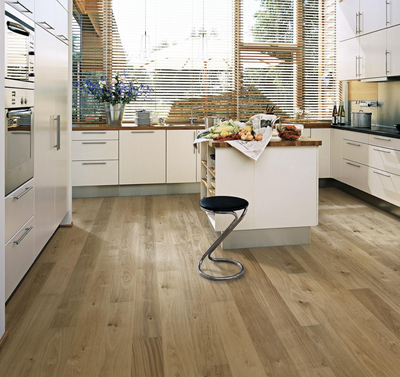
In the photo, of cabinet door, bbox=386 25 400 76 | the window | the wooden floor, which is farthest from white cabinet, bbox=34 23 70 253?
cabinet door, bbox=386 25 400 76

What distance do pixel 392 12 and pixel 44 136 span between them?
3566mm

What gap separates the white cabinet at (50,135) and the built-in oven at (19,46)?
0.52 ft

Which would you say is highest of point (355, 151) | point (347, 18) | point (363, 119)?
point (347, 18)

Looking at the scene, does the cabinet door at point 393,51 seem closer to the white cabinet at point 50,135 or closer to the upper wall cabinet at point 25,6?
the white cabinet at point 50,135

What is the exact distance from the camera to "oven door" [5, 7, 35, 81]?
7.28 feet

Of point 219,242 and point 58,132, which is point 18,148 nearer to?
point 58,132

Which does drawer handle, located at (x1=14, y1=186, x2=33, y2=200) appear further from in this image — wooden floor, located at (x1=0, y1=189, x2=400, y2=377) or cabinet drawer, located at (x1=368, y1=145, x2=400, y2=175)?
cabinet drawer, located at (x1=368, y1=145, x2=400, y2=175)

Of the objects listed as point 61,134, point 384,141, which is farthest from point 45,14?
point 384,141

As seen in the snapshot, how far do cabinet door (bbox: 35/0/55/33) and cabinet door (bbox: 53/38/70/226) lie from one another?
0.75 feet

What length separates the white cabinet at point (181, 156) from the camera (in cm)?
535

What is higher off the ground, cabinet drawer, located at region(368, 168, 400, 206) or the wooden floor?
cabinet drawer, located at region(368, 168, 400, 206)

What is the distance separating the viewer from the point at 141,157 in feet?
17.4

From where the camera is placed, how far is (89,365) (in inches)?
71.7

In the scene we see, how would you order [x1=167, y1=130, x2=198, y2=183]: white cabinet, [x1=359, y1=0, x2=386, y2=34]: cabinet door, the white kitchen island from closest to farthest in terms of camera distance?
1. the white kitchen island
2. [x1=359, y1=0, x2=386, y2=34]: cabinet door
3. [x1=167, y1=130, x2=198, y2=183]: white cabinet
